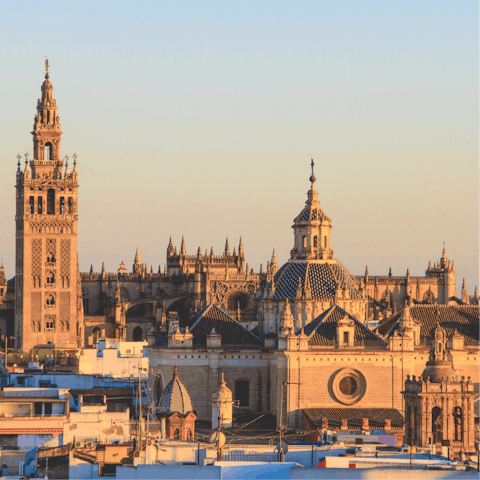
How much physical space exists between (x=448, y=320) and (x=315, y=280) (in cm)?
726

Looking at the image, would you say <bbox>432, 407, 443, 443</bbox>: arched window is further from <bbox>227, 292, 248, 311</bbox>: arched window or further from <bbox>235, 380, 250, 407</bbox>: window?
<bbox>227, 292, 248, 311</bbox>: arched window

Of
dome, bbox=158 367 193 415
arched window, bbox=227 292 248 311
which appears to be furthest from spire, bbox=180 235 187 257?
dome, bbox=158 367 193 415

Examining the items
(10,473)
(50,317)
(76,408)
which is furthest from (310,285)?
(50,317)

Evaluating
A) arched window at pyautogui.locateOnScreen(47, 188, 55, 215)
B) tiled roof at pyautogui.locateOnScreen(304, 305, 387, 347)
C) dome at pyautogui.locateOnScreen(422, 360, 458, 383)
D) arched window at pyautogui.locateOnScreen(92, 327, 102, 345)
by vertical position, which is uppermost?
arched window at pyautogui.locateOnScreen(47, 188, 55, 215)

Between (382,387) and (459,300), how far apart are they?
263ft

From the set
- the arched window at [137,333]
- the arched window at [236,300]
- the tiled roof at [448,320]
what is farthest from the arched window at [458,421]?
the arched window at [236,300]

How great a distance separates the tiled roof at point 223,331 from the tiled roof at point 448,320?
7.05 meters

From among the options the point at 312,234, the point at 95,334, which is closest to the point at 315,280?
the point at 312,234

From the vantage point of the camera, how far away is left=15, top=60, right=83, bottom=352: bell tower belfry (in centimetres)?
14838

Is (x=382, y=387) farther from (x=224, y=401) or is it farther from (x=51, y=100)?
(x=51, y=100)

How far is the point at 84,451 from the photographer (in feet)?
186

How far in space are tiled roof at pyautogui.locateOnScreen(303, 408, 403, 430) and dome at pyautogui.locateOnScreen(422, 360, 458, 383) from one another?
7.85 metres

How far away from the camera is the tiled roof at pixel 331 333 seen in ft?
278

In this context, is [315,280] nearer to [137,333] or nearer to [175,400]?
[175,400]
